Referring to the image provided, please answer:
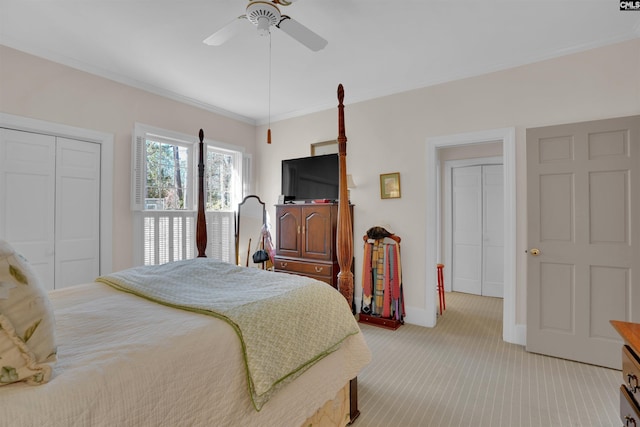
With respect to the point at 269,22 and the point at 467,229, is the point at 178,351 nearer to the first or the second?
the point at 269,22

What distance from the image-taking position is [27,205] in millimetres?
2707

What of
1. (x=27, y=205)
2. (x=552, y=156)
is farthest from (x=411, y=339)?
(x=27, y=205)

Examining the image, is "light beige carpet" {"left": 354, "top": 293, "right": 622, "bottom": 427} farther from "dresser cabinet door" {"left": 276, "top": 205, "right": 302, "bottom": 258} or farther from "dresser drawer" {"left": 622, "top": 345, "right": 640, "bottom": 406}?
"dresser cabinet door" {"left": 276, "top": 205, "right": 302, "bottom": 258}

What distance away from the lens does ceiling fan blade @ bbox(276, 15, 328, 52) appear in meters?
1.89

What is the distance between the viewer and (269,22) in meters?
1.90

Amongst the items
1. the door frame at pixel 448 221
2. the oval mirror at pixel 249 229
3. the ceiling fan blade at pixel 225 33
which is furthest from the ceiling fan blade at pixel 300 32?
the door frame at pixel 448 221

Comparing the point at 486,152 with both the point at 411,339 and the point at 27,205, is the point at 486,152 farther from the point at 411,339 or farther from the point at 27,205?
the point at 27,205

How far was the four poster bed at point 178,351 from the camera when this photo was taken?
833 millimetres

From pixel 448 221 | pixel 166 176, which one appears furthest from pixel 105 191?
pixel 448 221

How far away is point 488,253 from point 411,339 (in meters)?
2.50

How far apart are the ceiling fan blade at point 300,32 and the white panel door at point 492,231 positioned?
384 cm

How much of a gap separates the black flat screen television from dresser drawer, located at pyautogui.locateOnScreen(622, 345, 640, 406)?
2.77m

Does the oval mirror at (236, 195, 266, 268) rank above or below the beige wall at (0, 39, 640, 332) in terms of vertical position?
below

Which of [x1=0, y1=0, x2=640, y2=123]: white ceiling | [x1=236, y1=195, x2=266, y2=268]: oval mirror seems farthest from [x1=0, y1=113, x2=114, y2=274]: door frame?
[x1=236, y1=195, x2=266, y2=268]: oval mirror
